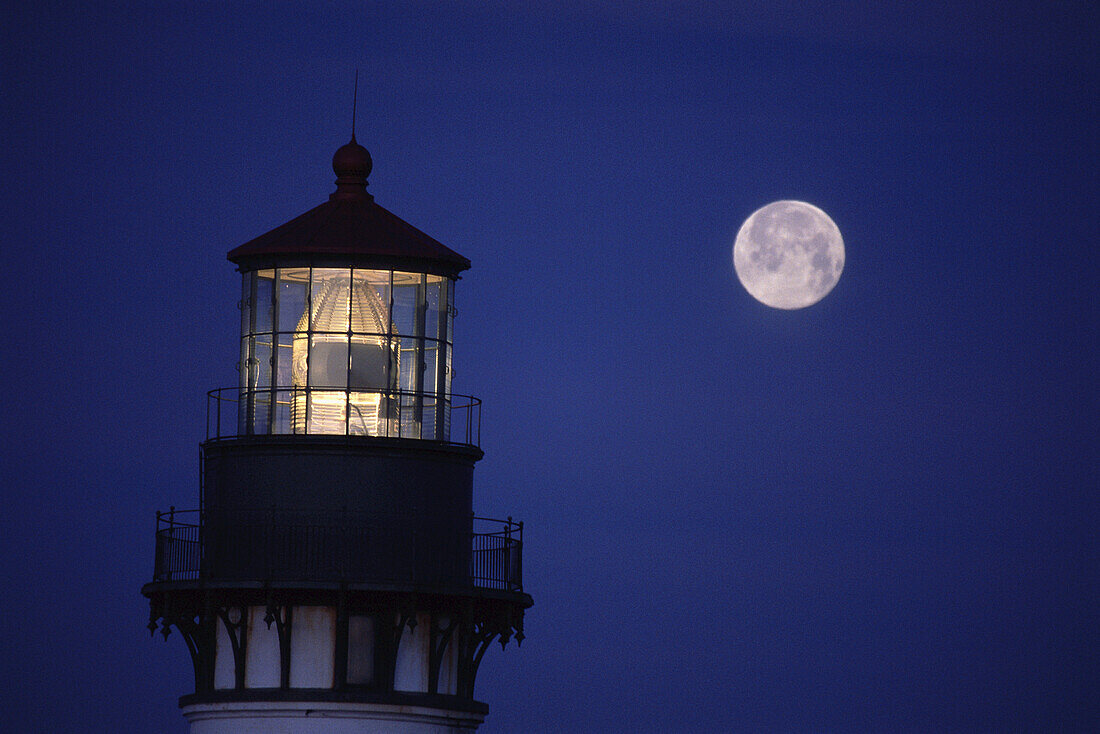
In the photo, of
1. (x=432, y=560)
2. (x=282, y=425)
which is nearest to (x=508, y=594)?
(x=432, y=560)

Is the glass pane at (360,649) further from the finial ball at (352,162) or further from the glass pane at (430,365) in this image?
the finial ball at (352,162)

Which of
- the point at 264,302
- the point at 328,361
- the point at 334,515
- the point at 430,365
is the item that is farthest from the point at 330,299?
the point at 334,515

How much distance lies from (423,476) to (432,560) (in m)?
1.29

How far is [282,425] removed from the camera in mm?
39156

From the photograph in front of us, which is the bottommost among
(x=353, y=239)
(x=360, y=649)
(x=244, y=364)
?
(x=360, y=649)

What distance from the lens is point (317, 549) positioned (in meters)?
38.3

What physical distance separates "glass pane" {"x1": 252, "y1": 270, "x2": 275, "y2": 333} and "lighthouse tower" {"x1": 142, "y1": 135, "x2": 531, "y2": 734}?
35 mm

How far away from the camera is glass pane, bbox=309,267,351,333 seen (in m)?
39.3

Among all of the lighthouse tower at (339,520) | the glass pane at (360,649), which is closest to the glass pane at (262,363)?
the lighthouse tower at (339,520)

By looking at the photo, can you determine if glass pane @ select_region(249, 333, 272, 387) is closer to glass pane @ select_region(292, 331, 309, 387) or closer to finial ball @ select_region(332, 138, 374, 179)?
glass pane @ select_region(292, 331, 309, 387)

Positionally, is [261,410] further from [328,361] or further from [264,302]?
[264,302]

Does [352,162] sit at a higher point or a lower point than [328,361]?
higher

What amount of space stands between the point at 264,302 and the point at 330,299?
110cm

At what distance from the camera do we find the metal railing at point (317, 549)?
3828 centimetres
